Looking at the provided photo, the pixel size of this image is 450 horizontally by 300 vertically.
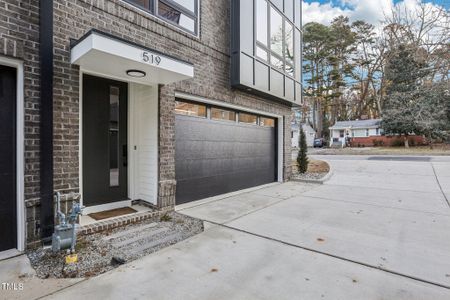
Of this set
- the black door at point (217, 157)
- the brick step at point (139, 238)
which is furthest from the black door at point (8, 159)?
the black door at point (217, 157)

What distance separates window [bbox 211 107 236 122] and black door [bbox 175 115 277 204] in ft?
0.47

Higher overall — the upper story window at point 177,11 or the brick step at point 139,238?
the upper story window at point 177,11

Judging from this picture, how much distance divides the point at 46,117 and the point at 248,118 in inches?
213

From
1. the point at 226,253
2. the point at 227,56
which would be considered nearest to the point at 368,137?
the point at 227,56

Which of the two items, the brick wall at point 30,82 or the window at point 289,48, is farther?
the window at point 289,48

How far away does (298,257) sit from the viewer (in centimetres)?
308

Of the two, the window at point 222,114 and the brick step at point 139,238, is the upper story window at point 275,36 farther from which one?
the brick step at point 139,238

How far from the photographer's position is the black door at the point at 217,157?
17.9 ft

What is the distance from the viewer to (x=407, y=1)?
331 inches

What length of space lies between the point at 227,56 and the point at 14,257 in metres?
5.55

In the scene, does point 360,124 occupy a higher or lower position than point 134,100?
higher

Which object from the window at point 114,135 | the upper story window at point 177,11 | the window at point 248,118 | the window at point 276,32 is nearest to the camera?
the window at point 114,135

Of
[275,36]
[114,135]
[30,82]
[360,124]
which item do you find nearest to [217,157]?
[114,135]

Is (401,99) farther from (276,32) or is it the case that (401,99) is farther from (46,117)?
(46,117)
